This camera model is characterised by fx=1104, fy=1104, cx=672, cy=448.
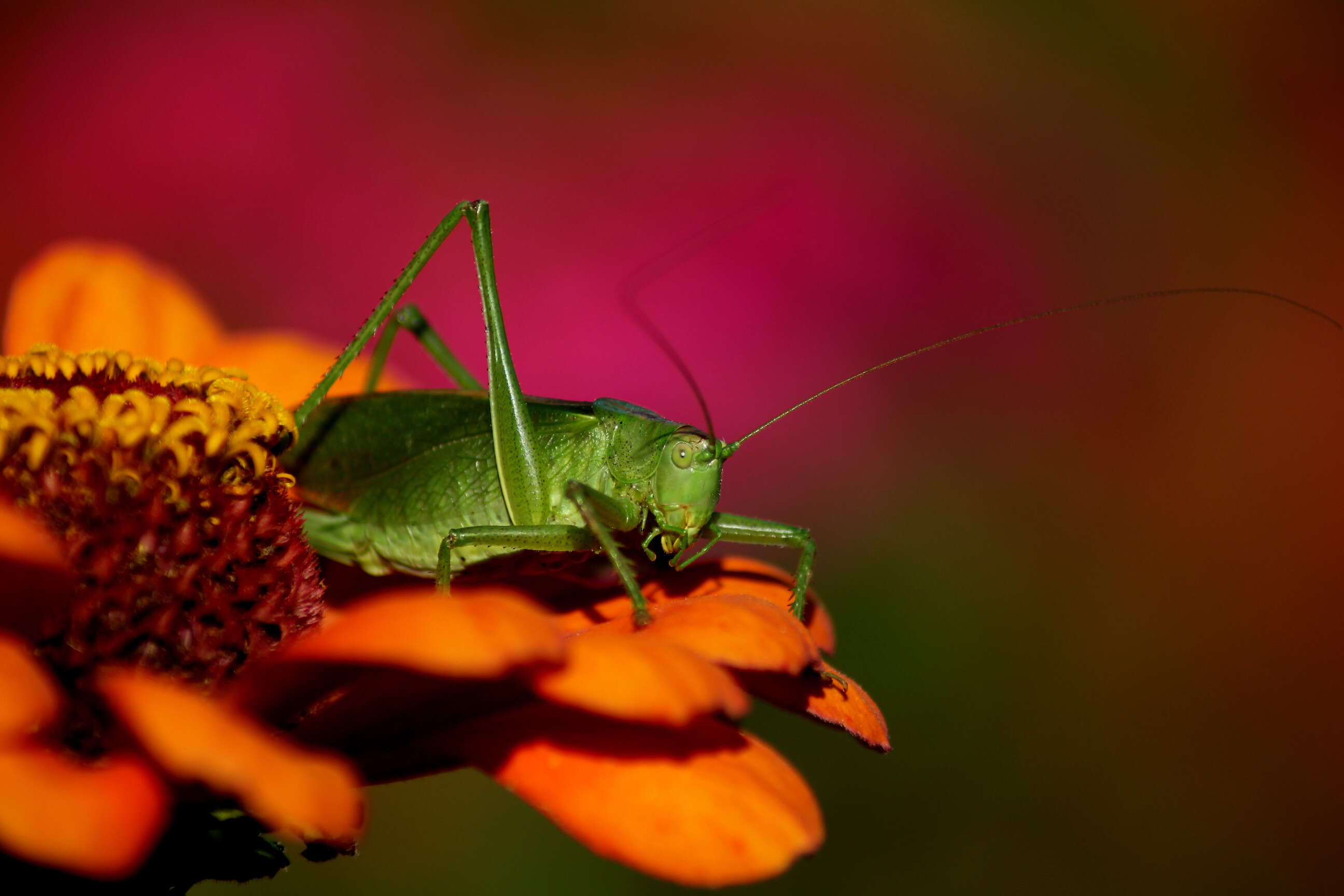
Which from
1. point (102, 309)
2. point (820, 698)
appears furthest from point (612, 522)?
point (102, 309)

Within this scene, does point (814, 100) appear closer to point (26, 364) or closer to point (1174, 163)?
point (1174, 163)

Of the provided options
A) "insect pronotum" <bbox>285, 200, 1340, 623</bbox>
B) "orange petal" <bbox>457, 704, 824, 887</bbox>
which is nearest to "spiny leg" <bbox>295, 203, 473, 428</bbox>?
"insect pronotum" <bbox>285, 200, 1340, 623</bbox>

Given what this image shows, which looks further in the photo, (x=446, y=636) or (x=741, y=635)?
(x=741, y=635)

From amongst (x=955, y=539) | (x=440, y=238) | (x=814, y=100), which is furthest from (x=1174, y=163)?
(x=440, y=238)

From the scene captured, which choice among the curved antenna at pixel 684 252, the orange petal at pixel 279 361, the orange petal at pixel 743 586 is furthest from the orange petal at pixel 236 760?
the curved antenna at pixel 684 252

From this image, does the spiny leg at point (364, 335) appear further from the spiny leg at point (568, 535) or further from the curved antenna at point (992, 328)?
the curved antenna at point (992, 328)

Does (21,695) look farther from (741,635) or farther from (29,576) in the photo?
(741,635)
